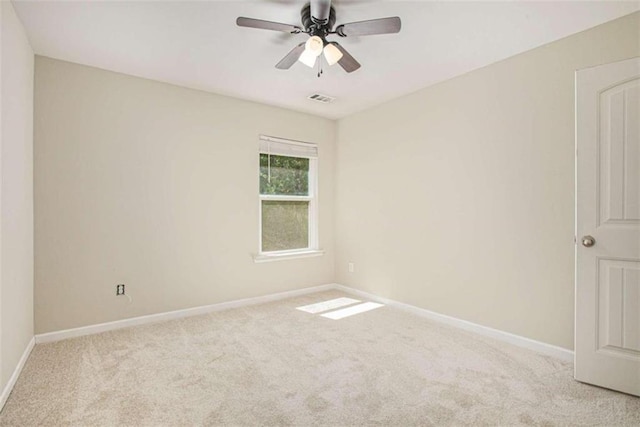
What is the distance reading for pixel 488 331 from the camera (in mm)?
3002

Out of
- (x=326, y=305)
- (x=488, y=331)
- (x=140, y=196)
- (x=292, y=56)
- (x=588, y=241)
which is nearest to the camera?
(x=588, y=241)

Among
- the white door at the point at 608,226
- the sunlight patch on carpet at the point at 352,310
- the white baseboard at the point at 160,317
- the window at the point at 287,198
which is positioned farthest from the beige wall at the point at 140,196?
the white door at the point at 608,226

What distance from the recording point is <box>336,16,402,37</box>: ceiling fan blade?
78.7 inches

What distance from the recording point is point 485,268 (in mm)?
3045

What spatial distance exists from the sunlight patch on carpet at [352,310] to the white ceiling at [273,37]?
2424mm

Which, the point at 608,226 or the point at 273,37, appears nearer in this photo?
the point at 608,226

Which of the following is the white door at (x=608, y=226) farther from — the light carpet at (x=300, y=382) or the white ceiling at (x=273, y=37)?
the white ceiling at (x=273, y=37)

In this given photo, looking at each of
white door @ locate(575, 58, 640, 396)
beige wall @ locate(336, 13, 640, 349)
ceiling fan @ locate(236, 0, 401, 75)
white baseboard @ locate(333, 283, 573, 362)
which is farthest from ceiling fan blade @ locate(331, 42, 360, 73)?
white baseboard @ locate(333, 283, 573, 362)

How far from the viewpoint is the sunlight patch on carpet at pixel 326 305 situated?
3.77 m

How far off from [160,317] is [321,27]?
10.0 ft

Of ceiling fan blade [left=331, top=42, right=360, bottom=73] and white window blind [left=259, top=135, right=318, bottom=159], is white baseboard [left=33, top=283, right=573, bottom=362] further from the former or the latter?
ceiling fan blade [left=331, top=42, right=360, bottom=73]

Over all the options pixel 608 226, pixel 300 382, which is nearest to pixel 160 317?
pixel 300 382

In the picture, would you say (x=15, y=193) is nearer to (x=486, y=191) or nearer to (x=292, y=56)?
(x=292, y=56)

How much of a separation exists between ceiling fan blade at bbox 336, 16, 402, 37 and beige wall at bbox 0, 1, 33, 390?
2075mm
